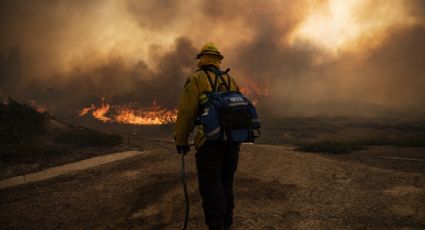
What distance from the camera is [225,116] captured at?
11.0ft

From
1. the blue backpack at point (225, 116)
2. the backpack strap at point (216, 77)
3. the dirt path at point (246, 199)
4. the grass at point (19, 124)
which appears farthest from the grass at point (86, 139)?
the blue backpack at point (225, 116)

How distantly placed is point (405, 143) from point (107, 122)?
846 inches

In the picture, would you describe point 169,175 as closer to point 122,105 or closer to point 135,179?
point 135,179

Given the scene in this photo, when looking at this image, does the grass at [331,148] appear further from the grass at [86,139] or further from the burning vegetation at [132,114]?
the burning vegetation at [132,114]

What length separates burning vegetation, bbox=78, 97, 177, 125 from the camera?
89.9 ft

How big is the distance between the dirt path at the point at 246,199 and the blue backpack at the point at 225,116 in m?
1.36

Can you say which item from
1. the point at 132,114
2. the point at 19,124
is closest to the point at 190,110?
the point at 19,124

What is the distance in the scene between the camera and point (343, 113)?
36406 mm

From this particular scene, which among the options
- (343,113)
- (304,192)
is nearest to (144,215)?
(304,192)

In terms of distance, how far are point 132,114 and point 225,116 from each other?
2616 centimetres

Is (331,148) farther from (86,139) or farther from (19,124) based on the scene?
(19,124)

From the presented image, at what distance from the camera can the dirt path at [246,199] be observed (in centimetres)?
426

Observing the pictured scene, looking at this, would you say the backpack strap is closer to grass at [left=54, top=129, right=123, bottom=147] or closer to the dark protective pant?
the dark protective pant

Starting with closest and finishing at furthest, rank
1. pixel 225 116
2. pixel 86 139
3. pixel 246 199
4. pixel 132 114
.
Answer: pixel 225 116
pixel 246 199
pixel 86 139
pixel 132 114
